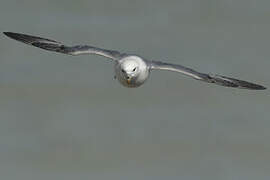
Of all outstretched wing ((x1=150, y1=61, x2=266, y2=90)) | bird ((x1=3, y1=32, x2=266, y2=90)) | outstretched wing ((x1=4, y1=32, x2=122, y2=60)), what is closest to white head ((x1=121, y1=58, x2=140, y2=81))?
bird ((x1=3, y1=32, x2=266, y2=90))

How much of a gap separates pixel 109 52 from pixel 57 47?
44.3 inches

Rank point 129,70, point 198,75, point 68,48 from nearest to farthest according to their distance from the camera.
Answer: point 129,70 < point 198,75 < point 68,48

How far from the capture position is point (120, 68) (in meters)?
13.9

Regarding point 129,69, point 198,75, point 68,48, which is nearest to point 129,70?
point 129,69

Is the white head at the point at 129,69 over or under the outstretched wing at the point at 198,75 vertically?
under

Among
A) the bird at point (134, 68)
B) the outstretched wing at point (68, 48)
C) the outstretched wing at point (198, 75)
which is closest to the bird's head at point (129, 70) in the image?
the bird at point (134, 68)

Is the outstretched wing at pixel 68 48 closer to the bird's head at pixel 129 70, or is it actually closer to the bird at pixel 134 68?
the bird at pixel 134 68

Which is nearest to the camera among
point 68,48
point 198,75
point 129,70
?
point 129,70

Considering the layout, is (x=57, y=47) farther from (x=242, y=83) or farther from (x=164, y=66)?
(x=242, y=83)

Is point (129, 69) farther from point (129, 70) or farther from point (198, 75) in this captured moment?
point (198, 75)

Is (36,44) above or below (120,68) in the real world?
above

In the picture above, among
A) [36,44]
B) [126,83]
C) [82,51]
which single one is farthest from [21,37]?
[126,83]

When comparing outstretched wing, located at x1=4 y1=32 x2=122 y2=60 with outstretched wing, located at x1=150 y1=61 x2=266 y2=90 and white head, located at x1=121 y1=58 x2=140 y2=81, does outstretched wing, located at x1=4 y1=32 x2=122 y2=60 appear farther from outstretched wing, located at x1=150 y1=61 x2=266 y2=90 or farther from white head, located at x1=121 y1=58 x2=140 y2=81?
outstretched wing, located at x1=150 y1=61 x2=266 y2=90

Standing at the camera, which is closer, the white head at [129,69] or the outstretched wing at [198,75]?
the white head at [129,69]
